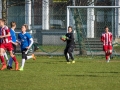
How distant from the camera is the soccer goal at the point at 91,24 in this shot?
27.3 metres

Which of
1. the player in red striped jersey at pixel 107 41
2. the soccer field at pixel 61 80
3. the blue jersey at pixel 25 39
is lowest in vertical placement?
the soccer field at pixel 61 80

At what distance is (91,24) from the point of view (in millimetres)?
28078

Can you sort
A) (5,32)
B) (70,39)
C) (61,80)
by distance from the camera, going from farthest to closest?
(70,39)
(5,32)
(61,80)

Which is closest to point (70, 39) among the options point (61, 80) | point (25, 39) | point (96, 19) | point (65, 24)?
point (25, 39)

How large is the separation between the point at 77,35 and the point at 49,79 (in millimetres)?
12661

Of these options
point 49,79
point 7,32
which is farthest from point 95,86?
point 7,32

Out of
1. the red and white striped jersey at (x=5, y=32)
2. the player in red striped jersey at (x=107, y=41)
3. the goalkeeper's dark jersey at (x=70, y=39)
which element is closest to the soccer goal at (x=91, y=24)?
the player in red striped jersey at (x=107, y=41)

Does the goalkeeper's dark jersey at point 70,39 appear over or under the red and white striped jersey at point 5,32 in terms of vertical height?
under

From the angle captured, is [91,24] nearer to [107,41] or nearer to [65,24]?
[65,24]

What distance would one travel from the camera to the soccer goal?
27344mm

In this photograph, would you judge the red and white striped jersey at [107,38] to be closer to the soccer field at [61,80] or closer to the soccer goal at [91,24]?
the soccer goal at [91,24]

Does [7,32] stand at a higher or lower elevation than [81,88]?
higher

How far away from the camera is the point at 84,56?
91.1ft

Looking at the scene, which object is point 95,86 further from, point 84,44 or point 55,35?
point 55,35
